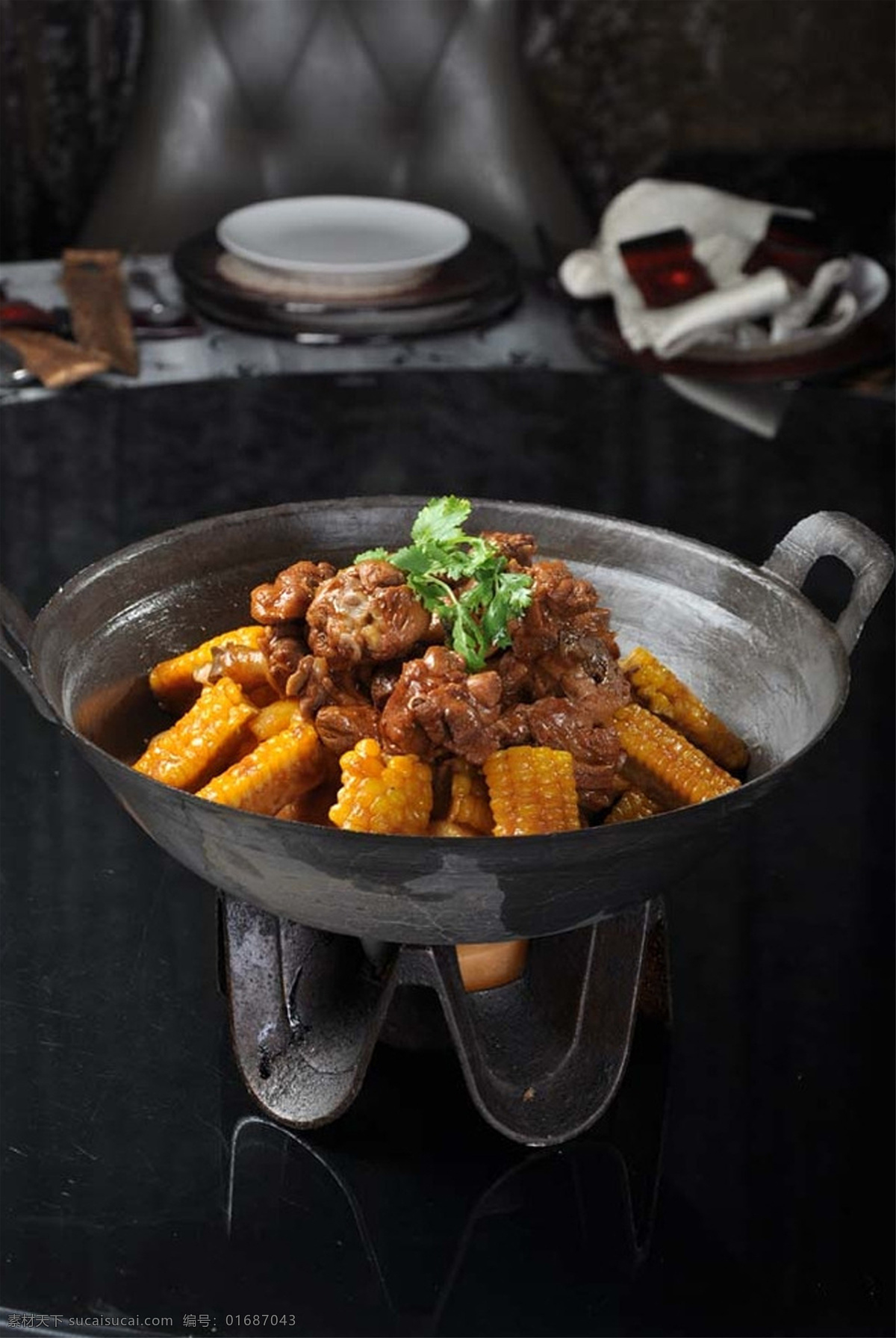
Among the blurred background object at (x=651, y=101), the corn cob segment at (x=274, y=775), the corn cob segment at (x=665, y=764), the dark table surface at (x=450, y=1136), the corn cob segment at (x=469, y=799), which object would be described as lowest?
the blurred background object at (x=651, y=101)

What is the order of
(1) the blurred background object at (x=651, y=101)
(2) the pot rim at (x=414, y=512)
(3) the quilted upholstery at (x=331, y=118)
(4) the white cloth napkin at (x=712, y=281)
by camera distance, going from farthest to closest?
(1) the blurred background object at (x=651, y=101) → (3) the quilted upholstery at (x=331, y=118) → (4) the white cloth napkin at (x=712, y=281) → (2) the pot rim at (x=414, y=512)

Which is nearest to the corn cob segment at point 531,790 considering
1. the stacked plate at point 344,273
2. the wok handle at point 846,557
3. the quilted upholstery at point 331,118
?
the wok handle at point 846,557

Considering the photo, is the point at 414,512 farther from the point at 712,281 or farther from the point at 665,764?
the point at 712,281

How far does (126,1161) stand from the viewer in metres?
1.13

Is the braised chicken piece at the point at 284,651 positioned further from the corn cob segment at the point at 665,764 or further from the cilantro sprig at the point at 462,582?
the corn cob segment at the point at 665,764

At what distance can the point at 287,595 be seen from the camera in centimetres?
119

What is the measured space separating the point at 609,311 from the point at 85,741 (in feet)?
5.52

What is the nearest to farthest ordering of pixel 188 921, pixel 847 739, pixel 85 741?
pixel 85 741, pixel 188 921, pixel 847 739

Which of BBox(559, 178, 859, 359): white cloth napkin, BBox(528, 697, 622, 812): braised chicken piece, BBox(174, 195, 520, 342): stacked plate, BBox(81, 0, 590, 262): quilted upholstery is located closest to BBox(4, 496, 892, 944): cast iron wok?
BBox(528, 697, 622, 812): braised chicken piece

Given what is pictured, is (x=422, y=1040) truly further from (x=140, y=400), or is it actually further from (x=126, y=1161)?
(x=140, y=400)

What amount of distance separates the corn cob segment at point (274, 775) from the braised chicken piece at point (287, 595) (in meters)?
0.08

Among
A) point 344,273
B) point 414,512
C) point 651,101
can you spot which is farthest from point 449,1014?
Result: point 651,101

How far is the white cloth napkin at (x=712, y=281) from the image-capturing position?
94.5 inches

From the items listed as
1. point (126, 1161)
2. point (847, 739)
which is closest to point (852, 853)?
point (847, 739)
